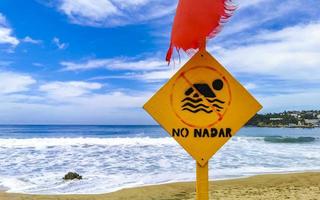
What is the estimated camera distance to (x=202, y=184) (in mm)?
2369

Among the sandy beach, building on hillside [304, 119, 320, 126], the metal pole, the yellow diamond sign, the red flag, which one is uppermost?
building on hillside [304, 119, 320, 126]

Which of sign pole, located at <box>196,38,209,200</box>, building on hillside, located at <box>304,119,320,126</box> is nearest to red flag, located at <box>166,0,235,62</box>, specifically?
sign pole, located at <box>196,38,209,200</box>

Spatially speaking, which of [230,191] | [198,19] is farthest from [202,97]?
[230,191]

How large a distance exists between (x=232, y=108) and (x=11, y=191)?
9165 mm

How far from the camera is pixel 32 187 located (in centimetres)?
1077

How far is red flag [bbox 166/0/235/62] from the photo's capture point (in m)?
2.37

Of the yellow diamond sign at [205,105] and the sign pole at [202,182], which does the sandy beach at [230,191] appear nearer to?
the sign pole at [202,182]

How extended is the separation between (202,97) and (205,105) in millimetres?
46

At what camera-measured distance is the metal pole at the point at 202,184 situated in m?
2.36

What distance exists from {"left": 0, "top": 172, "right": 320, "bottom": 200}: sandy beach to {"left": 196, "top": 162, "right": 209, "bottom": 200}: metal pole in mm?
6792

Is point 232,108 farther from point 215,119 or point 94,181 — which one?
point 94,181

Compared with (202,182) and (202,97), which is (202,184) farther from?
(202,97)

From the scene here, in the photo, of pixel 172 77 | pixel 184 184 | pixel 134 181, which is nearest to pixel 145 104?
pixel 172 77

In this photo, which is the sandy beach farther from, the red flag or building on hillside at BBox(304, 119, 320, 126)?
building on hillside at BBox(304, 119, 320, 126)
